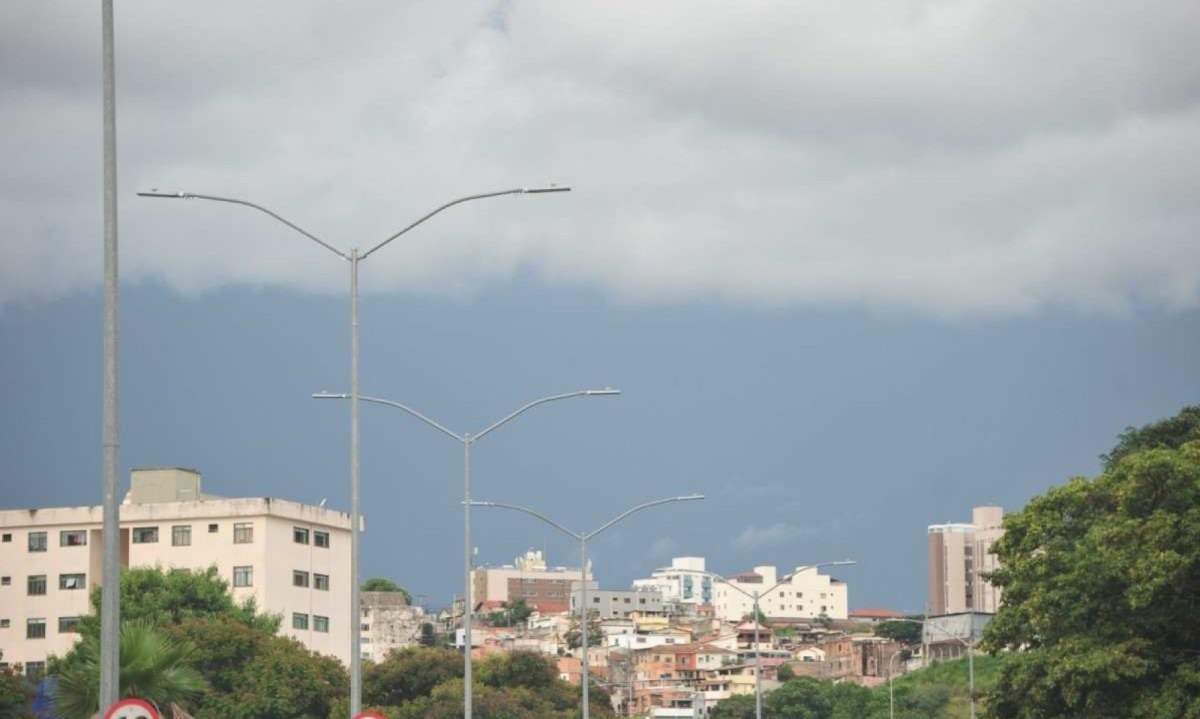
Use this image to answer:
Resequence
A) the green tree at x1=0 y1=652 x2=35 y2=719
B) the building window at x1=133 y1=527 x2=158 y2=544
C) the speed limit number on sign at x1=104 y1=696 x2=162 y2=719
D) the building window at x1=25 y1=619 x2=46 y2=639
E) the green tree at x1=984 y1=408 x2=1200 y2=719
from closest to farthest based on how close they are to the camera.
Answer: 1. the speed limit number on sign at x1=104 y1=696 x2=162 y2=719
2. the green tree at x1=0 y1=652 x2=35 y2=719
3. the green tree at x1=984 y1=408 x2=1200 y2=719
4. the building window at x1=25 y1=619 x2=46 y2=639
5. the building window at x1=133 y1=527 x2=158 y2=544

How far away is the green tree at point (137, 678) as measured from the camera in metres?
25.5

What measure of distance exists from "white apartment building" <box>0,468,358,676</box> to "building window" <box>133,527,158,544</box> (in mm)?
54

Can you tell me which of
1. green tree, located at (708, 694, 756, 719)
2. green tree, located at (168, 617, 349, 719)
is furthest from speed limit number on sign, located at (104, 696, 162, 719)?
green tree, located at (708, 694, 756, 719)

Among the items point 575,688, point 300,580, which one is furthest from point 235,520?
point 575,688

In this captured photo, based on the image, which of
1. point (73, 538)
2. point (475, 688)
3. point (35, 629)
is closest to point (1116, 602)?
point (475, 688)

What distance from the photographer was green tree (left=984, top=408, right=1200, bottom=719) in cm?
4441

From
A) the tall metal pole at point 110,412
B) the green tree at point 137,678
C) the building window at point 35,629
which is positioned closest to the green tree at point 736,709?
the building window at point 35,629

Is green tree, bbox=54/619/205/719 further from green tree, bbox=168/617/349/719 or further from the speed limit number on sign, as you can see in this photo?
green tree, bbox=168/617/349/719

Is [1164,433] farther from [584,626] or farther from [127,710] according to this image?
[127,710]

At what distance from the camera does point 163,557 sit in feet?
372

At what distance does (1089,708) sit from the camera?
46344 mm

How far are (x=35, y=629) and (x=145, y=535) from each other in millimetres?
7652

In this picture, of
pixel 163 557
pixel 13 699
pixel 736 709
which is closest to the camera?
pixel 13 699

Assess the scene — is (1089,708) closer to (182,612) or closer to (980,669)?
(182,612)
